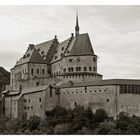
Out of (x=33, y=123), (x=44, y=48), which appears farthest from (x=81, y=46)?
(x=33, y=123)

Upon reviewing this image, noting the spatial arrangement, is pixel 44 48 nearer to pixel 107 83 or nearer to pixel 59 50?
pixel 59 50

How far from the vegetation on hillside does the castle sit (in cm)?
71

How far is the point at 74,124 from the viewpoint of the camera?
2512 cm

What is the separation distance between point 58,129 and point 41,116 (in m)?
3.75

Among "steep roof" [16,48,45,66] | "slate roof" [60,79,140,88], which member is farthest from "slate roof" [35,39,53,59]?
"slate roof" [60,79,140,88]

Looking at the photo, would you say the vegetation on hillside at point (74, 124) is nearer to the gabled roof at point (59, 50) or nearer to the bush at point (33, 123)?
the bush at point (33, 123)

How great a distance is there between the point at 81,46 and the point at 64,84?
240 centimetres

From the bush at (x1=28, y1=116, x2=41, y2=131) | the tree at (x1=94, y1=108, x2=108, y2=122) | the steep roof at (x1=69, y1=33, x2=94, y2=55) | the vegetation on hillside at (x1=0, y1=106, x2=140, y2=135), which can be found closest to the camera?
the vegetation on hillside at (x1=0, y1=106, x2=140, y2=135)

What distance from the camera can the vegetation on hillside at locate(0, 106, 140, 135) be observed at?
2356cm

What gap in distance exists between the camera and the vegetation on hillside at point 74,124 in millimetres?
23562

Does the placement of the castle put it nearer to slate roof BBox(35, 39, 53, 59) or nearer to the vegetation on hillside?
slate roof BBox(35, 39, 53, 59)

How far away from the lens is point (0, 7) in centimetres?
2208

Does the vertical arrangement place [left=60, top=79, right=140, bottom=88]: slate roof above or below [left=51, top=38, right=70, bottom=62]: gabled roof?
below
